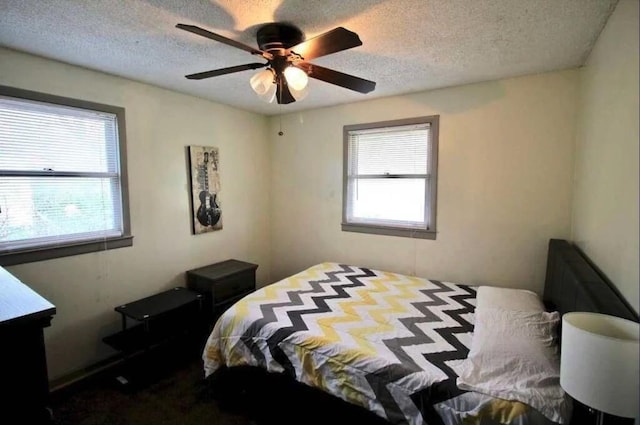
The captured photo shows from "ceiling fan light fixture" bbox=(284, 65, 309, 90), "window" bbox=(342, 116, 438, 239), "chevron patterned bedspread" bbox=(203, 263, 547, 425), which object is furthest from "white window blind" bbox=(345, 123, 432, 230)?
"ceiling fan light fixture" bbox=(284, 65, 309, 90)

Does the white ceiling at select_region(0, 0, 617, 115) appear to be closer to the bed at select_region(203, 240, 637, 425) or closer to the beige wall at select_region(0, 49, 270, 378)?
the beige wall at select_region(0, 49, 270, 378)

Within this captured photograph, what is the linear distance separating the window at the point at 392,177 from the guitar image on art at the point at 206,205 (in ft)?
4.79

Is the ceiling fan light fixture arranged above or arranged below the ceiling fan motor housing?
below

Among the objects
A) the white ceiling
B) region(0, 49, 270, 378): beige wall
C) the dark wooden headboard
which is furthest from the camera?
region(0, 49, 270, 378): beige wall

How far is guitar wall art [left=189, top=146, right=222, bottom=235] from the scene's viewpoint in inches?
126

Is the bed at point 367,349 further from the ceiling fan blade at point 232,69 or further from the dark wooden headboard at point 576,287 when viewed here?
the ceiling fan blade at point 232,69

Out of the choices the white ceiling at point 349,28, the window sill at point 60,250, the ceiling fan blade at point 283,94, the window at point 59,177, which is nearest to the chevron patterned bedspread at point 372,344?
the window sill at point 60,250

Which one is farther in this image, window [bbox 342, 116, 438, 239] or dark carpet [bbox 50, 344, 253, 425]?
window [bbox 342, 116, 438, 239]

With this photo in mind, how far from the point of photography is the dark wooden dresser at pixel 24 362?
3.23 ft

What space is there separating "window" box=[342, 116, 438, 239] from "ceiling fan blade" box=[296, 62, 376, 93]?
1.32 meters

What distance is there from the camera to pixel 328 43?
4.94 feet

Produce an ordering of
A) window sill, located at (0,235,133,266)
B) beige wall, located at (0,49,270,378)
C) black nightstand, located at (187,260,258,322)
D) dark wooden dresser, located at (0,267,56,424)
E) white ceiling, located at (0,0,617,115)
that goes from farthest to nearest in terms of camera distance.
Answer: black nightstand, located at (187,260,258,322), beige wall, located at (0,49,270,378), window sill, located at (0,235,133,266), white ceiling, located at (0,0,617,115), dark wooden dresser, located at (0,267,56,424)

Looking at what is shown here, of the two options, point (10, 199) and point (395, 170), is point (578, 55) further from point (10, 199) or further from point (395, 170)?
point (10, 199)

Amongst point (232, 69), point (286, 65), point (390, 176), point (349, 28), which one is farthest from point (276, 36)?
point (390, 176)
